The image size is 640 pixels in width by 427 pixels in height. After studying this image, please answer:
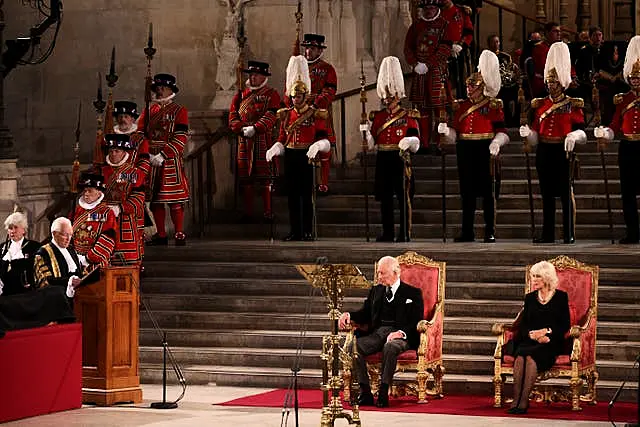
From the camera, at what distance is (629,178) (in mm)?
15820

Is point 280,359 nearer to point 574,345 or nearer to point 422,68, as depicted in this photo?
point 574,345

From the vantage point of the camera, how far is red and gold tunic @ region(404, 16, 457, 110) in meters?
18.9

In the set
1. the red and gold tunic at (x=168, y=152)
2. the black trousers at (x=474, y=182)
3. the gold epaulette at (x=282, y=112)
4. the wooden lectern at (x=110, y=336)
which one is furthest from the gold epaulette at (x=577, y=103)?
the wooden lectern at (x=110, y=336)

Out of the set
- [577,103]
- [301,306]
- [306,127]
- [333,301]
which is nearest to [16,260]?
[301,306]

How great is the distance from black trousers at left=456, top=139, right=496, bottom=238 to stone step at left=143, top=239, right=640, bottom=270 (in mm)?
352

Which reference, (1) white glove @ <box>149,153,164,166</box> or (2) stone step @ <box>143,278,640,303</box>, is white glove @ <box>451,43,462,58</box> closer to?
(1) white glove @ <box>149,153,164,166</box>

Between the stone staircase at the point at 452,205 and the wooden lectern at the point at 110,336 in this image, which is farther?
the stone staircase at the point at 452,205

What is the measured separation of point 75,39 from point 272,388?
8537 millimetres

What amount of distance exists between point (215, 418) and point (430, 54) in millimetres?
7819

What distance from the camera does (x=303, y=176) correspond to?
17.1 metres

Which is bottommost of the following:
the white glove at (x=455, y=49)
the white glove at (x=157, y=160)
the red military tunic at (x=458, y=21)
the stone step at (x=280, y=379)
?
the stone step at (x=280, y=379)

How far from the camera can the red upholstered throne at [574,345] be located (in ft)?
40.2

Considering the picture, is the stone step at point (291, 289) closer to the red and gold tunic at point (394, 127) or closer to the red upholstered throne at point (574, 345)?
the red upholstered throne at point (574, 345)

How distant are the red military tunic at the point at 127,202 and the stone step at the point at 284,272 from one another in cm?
89
